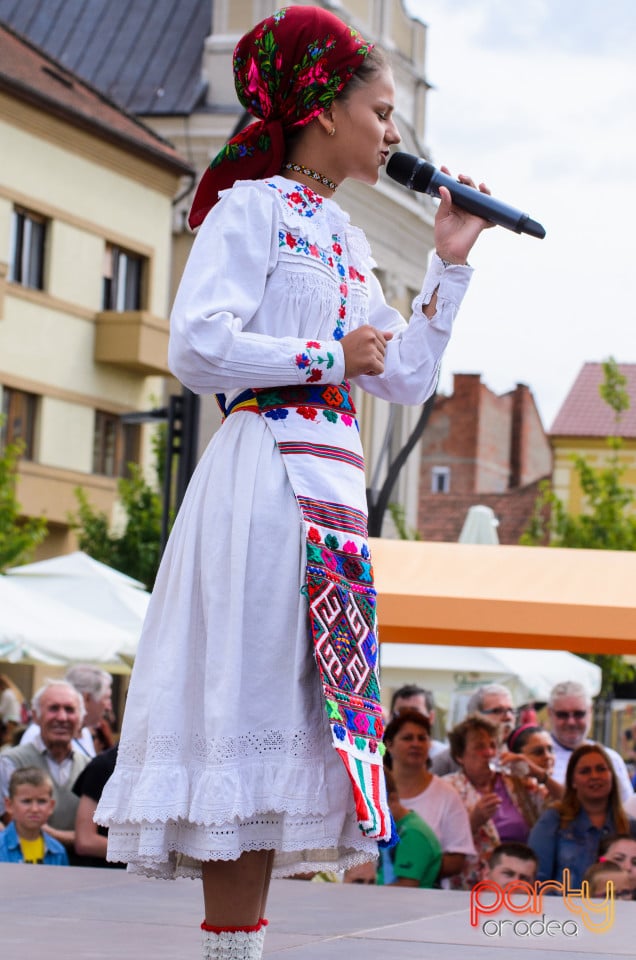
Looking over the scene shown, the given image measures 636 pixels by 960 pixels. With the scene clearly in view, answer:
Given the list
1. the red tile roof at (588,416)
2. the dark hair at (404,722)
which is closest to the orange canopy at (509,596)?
the dark hair at (404,722)

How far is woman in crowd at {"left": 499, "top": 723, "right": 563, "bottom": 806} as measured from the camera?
368 inches

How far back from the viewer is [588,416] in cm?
5250

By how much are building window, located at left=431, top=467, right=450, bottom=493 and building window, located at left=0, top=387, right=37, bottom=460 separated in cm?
3038

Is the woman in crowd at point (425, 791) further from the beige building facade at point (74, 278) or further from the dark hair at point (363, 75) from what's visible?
the beige building facade at point (74, 278)

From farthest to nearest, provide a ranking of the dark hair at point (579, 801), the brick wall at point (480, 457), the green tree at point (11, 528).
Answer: the brick wall at point (480, 457)
the green tree at point (11, 528)
the dark hair at point (579, 801)

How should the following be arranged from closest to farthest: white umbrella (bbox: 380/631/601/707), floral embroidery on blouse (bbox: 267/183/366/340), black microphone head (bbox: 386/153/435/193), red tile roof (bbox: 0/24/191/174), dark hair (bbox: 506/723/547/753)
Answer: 1. floral embroidery on blouse (bbox: 267/183/366/340)
2. black microphone head (bbox: 386/153/435/193)
3. dark hair (bbox: 506/723/547/753)
4. white umbrella (bbox: 380/631/601/707)
5. red tile roof (bbox: 0/24/191/174)

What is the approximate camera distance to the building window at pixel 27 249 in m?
28.5

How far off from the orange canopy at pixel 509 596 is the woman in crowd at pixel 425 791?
0.51m

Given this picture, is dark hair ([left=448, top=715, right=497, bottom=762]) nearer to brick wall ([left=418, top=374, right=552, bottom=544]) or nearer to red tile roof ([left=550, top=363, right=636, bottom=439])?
red tile roof ([left=550, top=363, right=636, bottom=439])

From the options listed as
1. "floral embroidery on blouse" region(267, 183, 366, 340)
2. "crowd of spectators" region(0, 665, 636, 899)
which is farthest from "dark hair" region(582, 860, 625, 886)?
"floral embroidery on blouse" region(267, 183, 366, 340)

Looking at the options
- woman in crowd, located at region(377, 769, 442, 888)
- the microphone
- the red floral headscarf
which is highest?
the red floral headscarf

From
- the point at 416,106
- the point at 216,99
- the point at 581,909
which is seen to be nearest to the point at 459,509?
the point at 416,106

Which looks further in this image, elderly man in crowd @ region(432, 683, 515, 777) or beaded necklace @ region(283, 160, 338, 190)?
elderly man in crowd @ region(432, 683, 515, 777)

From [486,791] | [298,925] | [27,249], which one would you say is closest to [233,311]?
[298,925]
